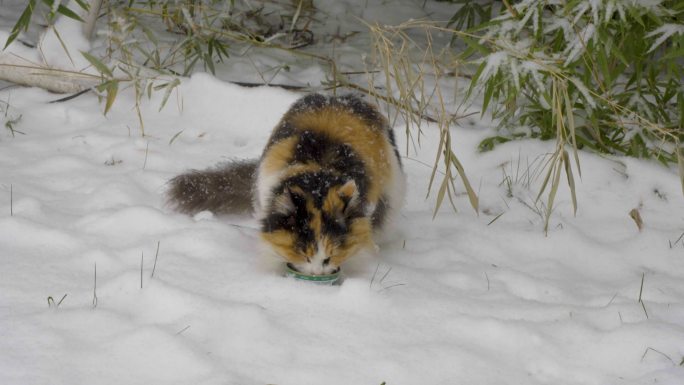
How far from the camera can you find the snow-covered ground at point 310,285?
8.57 ft

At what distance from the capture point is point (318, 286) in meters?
3.11

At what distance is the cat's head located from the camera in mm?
3088

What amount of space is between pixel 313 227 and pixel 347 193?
0.20 m

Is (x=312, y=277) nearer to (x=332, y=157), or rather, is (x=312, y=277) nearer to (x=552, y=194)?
(x=332, y=157)

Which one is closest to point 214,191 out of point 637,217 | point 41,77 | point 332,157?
point 332,157

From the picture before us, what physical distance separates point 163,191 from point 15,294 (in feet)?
3.86

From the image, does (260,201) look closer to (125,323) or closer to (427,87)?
(125,323)

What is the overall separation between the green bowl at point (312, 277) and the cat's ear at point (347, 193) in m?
0.28

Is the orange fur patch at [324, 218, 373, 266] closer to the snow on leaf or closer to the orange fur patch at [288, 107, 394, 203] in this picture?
the orange fur patch at [288, 107, 394, 203]

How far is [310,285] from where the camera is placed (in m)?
3.12

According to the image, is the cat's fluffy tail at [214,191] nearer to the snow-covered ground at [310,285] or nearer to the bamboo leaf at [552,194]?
the snow-covered ground at [310,285]

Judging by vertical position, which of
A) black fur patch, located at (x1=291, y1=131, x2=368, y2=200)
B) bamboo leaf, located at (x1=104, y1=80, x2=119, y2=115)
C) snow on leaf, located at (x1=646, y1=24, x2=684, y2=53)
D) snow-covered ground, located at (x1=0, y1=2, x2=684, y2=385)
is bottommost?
snow-covered ground, located at (x1=0, y1=2, x2=684, y2=385)

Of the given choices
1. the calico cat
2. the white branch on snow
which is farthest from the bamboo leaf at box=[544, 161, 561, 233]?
the white branch on snow

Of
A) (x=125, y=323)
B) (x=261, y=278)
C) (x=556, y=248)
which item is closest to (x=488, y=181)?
(x=556, y=248)
